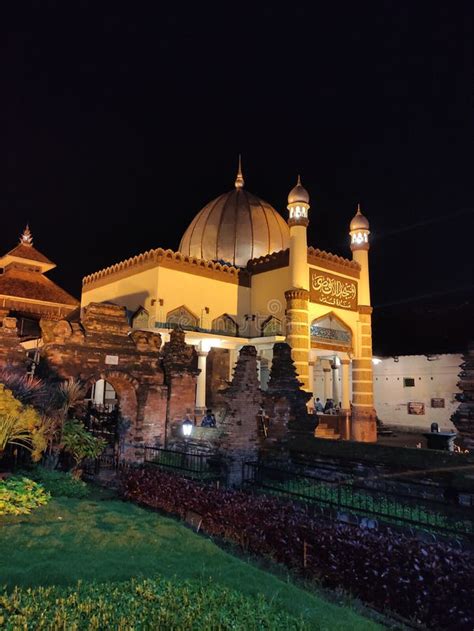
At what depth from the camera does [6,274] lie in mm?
28891

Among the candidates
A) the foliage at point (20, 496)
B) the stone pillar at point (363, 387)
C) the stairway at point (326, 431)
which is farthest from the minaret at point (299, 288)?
the foliage at point (20, 496)

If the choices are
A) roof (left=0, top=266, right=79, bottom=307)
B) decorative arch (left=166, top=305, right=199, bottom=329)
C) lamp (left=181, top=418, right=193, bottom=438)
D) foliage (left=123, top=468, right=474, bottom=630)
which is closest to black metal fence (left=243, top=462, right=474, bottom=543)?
foliage (left=123, top=468, right=474, bottom=630)

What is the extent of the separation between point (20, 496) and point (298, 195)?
21.9 m

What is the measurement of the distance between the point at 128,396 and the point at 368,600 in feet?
29.9

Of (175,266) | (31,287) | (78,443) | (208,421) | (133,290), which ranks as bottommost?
(78,443)

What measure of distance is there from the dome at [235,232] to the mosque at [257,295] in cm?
6

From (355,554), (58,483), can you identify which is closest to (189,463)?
(58,483)

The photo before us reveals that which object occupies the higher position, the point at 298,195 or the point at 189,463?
the point at 298,195

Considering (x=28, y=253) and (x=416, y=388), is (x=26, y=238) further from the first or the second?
(x=416, y=388)

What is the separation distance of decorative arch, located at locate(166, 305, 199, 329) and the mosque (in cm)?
5

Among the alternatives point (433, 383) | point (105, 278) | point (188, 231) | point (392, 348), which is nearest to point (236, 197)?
point (188, 231)

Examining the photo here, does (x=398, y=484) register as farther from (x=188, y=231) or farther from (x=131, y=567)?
(x=188, y=231)

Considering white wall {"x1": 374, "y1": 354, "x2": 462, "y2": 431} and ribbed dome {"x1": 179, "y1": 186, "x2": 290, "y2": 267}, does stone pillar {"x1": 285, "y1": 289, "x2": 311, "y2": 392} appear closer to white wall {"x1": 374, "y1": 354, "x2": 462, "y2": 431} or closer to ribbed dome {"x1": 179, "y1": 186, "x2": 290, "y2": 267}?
ribbed dome {"x1": 179, "y1": 186, "x2": 290, "y2": 267}

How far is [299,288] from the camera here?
25.3 meters
